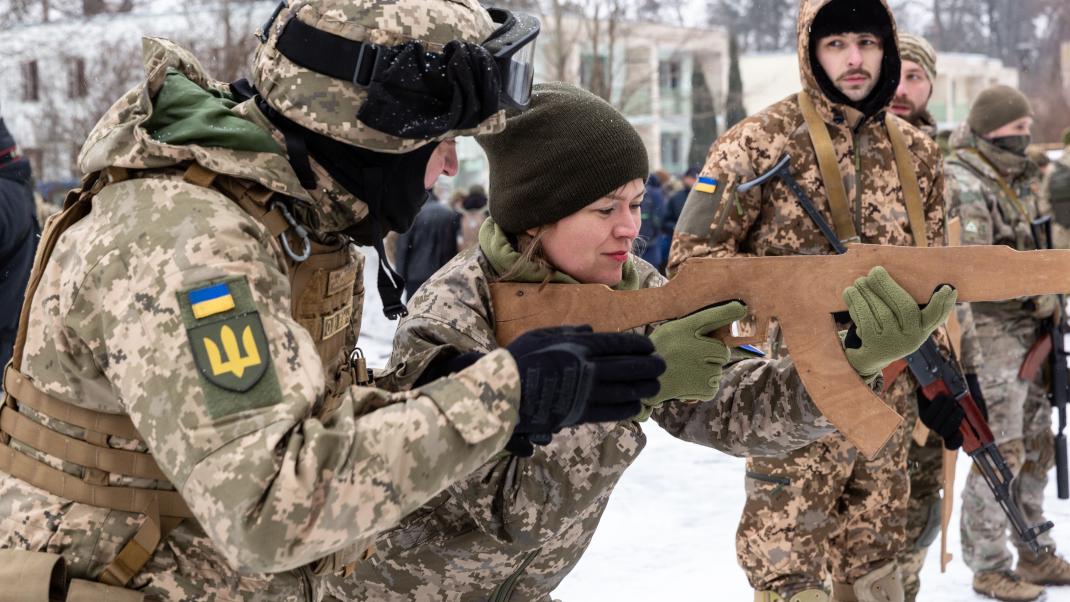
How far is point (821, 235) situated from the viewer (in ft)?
12.6

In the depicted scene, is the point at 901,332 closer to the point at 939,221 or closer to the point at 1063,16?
the point at 939,221

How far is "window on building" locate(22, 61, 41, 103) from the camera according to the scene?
19942 millimetres

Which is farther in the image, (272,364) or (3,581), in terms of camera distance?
(3,581)

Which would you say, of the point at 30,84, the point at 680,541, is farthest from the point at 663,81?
the point at 680,541

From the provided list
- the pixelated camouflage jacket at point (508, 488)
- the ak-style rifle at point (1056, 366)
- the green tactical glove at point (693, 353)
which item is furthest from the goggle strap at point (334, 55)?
the ak-style rifle at point (1056, 366)

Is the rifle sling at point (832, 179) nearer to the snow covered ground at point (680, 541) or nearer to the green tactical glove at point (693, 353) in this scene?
the green tactical glove at point (693, 353)

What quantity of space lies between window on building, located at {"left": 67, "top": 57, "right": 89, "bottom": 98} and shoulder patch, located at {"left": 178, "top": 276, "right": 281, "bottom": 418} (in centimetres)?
1534

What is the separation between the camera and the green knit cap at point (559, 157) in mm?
2752

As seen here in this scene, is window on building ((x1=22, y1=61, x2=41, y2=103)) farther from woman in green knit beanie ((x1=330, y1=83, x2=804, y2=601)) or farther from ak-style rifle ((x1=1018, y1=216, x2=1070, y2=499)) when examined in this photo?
woman in green knit beanie ((x1=330, y1=83, x2=804, y2=601))

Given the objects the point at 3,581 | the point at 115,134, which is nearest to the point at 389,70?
the point at 115,134

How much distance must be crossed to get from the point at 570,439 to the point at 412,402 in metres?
0.96

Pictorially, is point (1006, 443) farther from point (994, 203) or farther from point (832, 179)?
point (832, 179)

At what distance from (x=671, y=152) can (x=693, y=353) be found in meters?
41.4

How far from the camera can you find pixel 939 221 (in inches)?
159
